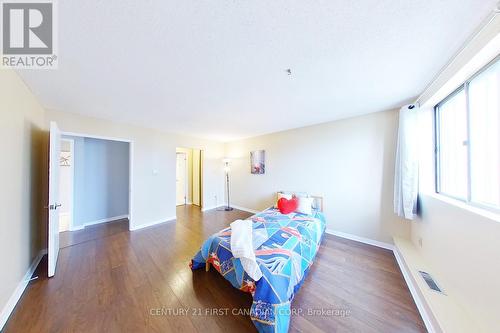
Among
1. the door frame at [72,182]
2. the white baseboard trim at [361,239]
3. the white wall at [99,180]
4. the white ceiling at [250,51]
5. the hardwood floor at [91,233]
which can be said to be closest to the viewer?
the white ceiling at [250,51]

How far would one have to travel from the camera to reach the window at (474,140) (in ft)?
4.15

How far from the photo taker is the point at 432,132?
2197mm

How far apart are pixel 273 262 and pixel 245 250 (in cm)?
29

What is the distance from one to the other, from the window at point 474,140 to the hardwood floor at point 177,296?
1.23m

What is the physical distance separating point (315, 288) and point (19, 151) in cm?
365

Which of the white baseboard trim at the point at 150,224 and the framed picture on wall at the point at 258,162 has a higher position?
the framed picture on wall at the point at 258,162

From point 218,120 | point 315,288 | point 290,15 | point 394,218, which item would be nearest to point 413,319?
point 315,288

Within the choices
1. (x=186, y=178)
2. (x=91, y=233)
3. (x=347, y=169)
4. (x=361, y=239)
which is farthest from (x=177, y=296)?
(x=186, y=178)

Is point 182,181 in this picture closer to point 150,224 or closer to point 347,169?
point 150,224

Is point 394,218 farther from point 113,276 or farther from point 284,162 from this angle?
point 113,276

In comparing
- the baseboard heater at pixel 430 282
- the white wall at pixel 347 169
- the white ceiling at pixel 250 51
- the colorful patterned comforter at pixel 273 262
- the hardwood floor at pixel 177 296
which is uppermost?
the white ceiling at pixel 250 51

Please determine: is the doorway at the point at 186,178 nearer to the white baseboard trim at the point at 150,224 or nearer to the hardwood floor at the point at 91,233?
the white baseboard trim at the point at 150,224

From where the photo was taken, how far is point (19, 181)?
5.83ft

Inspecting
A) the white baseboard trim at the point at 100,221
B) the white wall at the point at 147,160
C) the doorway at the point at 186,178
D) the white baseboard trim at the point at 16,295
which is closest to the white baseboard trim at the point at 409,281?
the white baseboard trim at the point at 16,295
